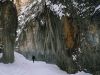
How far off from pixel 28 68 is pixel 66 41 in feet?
6.77

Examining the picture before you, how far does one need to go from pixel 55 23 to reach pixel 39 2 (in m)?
1.62

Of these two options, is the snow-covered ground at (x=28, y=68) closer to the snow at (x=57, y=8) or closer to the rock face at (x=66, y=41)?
the rock face at (x=66, y=41)

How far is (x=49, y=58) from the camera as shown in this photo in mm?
12375

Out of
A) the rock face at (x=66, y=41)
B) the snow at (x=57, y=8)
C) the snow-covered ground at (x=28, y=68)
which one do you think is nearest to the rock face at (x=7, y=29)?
the snow-covered ground at (x=28, y=68)

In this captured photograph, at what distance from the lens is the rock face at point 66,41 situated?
11148 mm

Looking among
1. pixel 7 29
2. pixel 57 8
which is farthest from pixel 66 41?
pixel 7 29

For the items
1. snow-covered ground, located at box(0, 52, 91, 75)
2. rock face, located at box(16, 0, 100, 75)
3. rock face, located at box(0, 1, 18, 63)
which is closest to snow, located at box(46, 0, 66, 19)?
rock face, located at box(16, 0, 100, 75)

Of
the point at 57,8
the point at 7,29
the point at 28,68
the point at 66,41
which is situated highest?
→ the point at 57,8

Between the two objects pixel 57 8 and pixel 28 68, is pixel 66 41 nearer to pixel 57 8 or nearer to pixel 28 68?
pixel 57 8

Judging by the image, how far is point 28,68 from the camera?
11.5m

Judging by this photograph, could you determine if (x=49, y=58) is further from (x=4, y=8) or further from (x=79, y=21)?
(x=4, y=8)

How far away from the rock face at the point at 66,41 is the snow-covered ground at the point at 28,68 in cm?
38

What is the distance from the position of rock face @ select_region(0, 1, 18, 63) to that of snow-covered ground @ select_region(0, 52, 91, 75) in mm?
487

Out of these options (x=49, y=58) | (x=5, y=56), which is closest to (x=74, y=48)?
(x=49, y=58)
